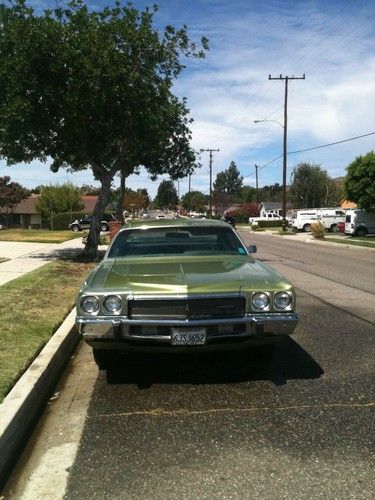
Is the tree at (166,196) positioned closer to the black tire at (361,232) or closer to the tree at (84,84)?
the black tire at (361,232)

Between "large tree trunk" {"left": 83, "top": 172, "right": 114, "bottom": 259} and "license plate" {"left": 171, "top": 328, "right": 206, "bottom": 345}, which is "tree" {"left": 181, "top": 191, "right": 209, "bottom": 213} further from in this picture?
"license plate" {"left": 171, "top": 328, "right": 206, "bottom": 345}

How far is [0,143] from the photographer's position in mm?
16969

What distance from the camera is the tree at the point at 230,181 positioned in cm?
17488

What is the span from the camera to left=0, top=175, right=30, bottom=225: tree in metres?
73.9

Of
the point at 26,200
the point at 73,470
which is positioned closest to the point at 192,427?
the point at 73,470

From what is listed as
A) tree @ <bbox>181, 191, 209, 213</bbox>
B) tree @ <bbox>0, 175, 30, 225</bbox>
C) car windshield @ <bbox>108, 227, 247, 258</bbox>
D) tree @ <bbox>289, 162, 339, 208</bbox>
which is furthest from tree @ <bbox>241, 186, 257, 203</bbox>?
car windshield @ <bbox>108, 227, 247, 258</bbox>

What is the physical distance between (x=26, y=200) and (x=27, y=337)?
79979 mm

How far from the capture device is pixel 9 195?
74.2m

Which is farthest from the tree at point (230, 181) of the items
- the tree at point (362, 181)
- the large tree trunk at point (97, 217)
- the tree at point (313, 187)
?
the large tree trunk at point (97, 217)

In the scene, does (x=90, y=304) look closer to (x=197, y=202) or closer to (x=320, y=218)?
(x=320, y=218)

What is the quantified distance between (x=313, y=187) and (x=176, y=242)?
89277 millimetres

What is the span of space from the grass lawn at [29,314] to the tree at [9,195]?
65.2 metres

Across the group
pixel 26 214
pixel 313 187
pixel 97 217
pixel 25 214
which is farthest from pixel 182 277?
pixel 313 187

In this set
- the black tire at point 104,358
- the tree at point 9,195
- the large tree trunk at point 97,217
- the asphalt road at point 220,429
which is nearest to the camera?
the asphalt road at point 220,429
